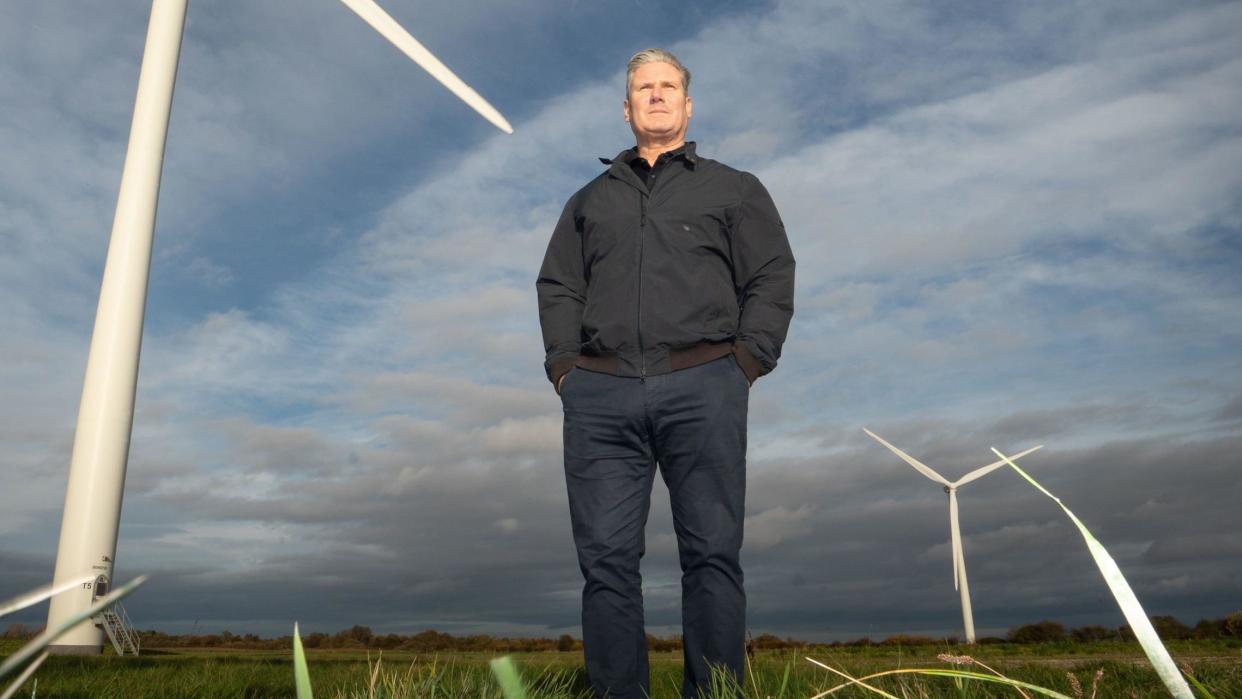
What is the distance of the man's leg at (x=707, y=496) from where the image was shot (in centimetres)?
533

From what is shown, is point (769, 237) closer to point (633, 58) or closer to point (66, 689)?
point (633, 58)

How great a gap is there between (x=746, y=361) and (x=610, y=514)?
1.23 meters

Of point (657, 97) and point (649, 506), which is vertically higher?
point (657, 97)

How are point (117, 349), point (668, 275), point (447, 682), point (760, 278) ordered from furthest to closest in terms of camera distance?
point (117, 349)
point (760, 278)
point (668, 275)
point (447, 682)

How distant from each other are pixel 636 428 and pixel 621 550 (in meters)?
0.72

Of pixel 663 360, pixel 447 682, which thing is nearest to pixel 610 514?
pixel 663 360

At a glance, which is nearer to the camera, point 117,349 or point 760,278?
point 760,278

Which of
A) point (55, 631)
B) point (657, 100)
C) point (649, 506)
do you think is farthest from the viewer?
point (657, 100)

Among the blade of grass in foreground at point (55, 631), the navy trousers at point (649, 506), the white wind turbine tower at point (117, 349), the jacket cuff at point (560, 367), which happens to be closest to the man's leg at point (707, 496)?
the navy trousers at point (649, 506)

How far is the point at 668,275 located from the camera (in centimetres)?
589

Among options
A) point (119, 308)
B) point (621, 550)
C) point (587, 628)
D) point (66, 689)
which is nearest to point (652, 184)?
point (621, 550)

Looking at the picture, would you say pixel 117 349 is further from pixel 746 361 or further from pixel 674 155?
pixel 746 361

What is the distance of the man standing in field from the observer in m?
5.43

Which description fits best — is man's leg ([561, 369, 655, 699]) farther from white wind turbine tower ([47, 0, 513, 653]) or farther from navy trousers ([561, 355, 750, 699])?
white wind turbine tower ([47, 0, 513, 653])
